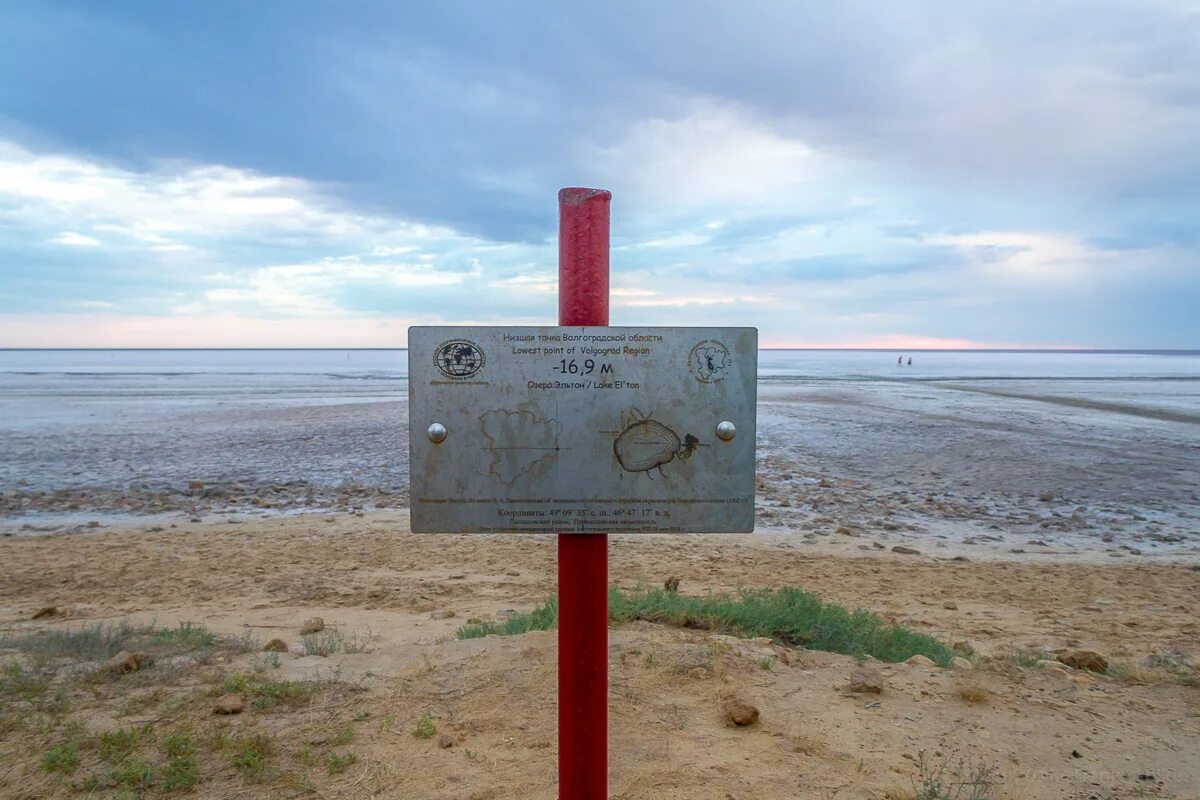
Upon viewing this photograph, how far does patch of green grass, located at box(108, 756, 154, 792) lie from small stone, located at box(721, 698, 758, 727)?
270cm

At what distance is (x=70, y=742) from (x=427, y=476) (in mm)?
2606

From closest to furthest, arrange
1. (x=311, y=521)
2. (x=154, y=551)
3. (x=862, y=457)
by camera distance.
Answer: (x=154, y=551)
(x=311, y=521)
(x=862, y=457)

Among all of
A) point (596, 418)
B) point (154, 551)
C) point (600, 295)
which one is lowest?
point (154, 551)

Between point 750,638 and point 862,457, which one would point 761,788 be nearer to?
point 750,638

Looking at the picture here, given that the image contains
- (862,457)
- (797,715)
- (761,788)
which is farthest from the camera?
(862,457)

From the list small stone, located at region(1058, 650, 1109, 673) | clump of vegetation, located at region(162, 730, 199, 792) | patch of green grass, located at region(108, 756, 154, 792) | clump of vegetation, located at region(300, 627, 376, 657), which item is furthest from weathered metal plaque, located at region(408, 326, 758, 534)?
small stone, located at region(1058, 650, 1109, 673)

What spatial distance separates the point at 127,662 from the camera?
479 cm

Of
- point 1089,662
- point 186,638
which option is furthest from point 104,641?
point 1089,662

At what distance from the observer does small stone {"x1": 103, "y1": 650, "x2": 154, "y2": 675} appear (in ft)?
15.6

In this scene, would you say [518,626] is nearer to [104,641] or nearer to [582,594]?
[104,641]

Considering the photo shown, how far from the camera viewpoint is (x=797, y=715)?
4.29 m

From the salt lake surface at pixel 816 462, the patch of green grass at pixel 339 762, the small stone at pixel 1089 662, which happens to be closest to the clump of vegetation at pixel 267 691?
the patch of green grass at pixel 339 762

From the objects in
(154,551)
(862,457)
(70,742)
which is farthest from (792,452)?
(70,742)

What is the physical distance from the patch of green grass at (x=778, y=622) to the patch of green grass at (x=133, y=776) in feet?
7.62
